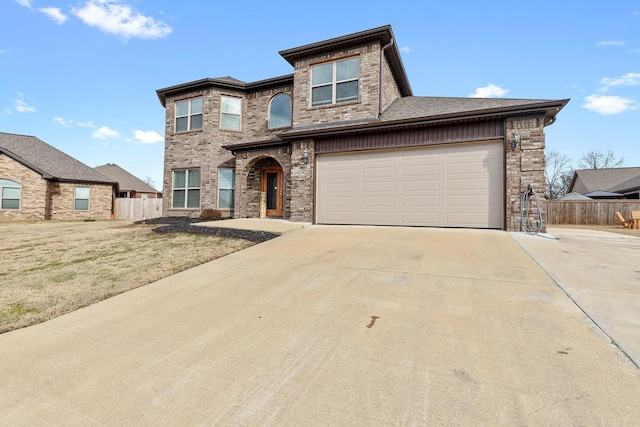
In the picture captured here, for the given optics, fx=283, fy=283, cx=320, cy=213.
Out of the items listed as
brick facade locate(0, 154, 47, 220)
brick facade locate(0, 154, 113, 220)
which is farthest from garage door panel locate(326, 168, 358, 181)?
brick facade locate(0, 154, 47, 220)

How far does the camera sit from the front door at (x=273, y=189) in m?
13.3

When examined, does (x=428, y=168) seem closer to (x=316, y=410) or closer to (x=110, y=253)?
(x=316, y=410)

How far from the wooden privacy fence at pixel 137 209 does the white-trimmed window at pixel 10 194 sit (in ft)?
17.1

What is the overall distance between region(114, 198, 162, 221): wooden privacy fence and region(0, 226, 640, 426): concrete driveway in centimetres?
1879

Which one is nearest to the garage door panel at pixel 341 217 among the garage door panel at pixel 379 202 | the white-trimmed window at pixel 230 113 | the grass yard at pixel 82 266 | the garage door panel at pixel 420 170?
the garage door panel at pixel 379 202

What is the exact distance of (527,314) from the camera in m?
3.03

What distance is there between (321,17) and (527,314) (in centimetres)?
1192

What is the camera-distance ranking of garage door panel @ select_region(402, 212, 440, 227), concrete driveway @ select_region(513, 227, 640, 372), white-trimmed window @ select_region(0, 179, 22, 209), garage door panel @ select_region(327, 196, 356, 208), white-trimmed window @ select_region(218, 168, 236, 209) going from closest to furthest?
concrete driveway @ select_region(513, 227, 640, 372)
garage door panel @ select_region(402, 212, 440, 227)
garage door panel @ select_region(327, 196, 356, 208)
white-trimmed window @ select_region(218, 168, 236, 209)
white-trimmed window @ select_region(0, 179, 22, 209)

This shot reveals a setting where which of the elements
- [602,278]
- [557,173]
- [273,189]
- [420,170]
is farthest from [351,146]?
[557,173]

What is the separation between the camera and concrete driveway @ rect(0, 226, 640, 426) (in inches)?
72.1

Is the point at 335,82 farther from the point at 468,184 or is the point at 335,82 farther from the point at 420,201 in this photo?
the point at 468,184

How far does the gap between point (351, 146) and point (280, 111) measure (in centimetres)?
572

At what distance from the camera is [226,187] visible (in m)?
14.4

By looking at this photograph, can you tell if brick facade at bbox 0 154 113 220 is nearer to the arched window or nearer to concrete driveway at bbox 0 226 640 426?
the arched window
